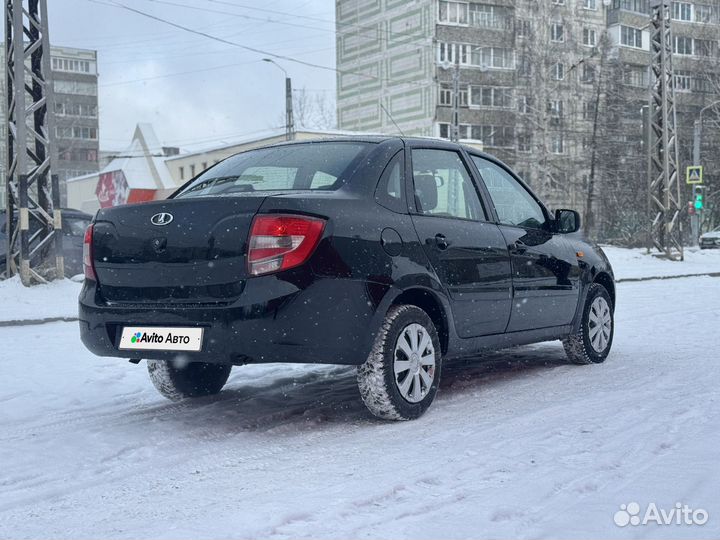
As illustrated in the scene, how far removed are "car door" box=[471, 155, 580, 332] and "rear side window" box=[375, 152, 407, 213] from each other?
100cm

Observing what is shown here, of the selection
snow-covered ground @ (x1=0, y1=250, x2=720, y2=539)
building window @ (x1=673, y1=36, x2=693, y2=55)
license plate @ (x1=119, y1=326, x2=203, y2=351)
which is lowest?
snow-covered ground @ (x1=0, y1=250, x2=720, y2=539)

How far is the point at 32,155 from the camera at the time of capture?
50.3 feet

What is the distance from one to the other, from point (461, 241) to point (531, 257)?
935mm

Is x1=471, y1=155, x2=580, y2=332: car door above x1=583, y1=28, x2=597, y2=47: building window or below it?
below

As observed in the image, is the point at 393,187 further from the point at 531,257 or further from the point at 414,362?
the point at 531,257

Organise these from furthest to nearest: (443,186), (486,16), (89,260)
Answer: (486,16)
(443,186)
(89,260)

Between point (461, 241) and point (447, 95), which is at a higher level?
point (447, 95)

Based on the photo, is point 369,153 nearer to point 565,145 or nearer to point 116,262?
point 116,262

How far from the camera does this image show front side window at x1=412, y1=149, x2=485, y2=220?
5590mm

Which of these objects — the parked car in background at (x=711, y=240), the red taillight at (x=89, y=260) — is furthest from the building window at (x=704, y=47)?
the red taillight at (x=89, y=260)

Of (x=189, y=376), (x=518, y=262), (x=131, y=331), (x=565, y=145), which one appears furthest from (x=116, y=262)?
(x=565, y=145)

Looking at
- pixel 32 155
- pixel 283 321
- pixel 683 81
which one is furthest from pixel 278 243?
pixel 683 81

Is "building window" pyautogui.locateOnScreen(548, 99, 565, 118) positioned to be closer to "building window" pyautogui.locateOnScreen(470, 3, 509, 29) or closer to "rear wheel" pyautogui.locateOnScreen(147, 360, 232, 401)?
"building window" pyautogui.locateOnScreen(470, 3, 509, 29)

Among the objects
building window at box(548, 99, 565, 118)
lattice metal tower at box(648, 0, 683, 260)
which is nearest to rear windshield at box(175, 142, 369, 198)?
lattice metal tower at box(648, 0, 683, 260)
